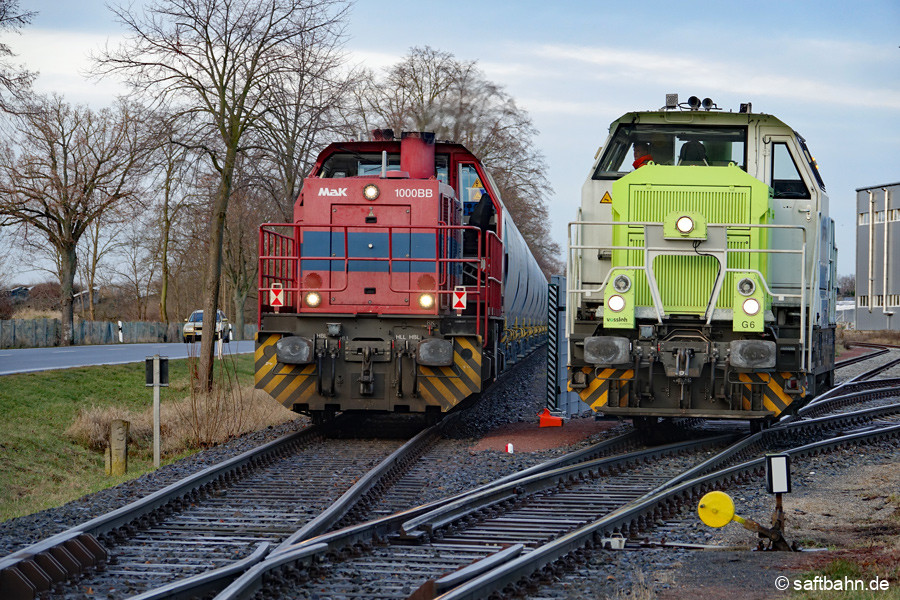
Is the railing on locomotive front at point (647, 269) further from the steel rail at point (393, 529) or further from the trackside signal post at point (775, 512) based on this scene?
the trackside signal post at point (775, 512)

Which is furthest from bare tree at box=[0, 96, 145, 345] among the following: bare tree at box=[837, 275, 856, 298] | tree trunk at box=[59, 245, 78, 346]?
bare tree at box=[837, 275, 856, 298]

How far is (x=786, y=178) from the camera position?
1089 centimetres

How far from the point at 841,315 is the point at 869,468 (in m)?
81.5

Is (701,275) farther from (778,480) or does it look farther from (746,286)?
(778,480)

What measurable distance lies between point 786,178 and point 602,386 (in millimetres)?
3169

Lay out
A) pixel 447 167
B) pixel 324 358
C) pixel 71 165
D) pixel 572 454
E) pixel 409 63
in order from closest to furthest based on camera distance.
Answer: pixel 572 454 < pixel 324 358 < pixel 447 167 < pixel 71 165 < pixel 409 63

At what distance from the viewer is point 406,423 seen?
1362 centimetres

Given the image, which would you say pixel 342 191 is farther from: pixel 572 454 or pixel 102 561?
pixel 102 561

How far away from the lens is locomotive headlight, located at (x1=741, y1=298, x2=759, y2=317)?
9.80m

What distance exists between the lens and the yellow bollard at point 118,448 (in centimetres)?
1209

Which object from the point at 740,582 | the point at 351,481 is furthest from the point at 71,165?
the point at 740,582

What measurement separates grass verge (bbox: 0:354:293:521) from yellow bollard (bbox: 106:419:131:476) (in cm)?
23

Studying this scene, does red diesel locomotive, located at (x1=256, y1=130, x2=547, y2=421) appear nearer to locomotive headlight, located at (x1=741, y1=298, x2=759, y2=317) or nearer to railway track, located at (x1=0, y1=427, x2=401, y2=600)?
railway track, located at (x1=0, y1=427, x2=401, y2=600)

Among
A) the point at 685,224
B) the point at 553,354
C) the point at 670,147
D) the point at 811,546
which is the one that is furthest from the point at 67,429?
the point at 811,546
